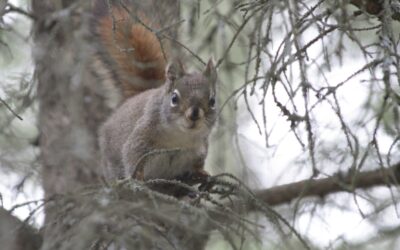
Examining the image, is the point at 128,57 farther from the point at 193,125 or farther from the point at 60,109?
the point at 193,125

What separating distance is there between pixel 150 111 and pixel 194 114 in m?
0.36

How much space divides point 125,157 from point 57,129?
1.21 feet

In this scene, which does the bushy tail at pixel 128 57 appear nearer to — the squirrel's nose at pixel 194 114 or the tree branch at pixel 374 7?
the squirrel's nose at pixel 194 114

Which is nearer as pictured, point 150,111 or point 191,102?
point 191,102

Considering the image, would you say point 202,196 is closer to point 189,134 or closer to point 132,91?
point 189,134

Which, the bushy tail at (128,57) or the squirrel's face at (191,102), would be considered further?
the bushy tail at (128,57)

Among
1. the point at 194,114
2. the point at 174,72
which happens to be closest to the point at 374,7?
the point at 194,114

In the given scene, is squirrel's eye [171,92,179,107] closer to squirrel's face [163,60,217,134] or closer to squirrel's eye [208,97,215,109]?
squirrel's face [163,60,217,134]

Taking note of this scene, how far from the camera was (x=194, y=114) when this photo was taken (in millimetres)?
2674

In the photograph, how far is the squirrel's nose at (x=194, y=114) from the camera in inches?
105

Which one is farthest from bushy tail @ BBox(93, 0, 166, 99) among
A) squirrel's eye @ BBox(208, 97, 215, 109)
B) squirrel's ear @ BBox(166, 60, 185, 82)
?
squirrel's eye @ BBox(208, 97, 215, 109)

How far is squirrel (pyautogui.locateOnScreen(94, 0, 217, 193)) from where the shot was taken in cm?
274

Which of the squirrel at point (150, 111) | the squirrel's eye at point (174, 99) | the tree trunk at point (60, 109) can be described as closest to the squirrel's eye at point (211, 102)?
the squirrel at point (150, 111)

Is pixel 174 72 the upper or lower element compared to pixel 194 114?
upper
